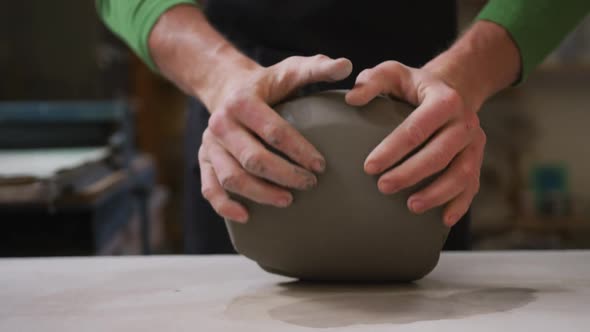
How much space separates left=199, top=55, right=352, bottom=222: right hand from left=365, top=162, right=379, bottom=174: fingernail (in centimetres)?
5

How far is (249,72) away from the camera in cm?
83

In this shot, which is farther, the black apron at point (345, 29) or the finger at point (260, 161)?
the black apron at point (345, 29)

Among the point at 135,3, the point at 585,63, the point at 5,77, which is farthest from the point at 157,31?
the point at 585,63

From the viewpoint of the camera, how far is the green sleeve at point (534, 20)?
947 millimetres

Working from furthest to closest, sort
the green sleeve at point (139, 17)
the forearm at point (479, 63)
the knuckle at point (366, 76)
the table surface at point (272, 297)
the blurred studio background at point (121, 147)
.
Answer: the blurred studio background at point (121, 147), the green sleeve at point (139, 17), the forearm at point (479, 63), the knuckle at point (366, 76), the table surface at point (272, 297)

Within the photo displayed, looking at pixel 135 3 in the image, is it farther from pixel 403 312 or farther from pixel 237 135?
pixel 403 312

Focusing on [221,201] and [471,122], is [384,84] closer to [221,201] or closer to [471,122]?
[471,122]

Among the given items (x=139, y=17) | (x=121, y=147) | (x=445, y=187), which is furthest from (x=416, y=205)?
(x=121, y=147)

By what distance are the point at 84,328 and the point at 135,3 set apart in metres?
0.56

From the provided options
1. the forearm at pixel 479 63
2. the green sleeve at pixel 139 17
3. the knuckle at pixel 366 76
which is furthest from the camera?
the green sleeve at pixel 139 17

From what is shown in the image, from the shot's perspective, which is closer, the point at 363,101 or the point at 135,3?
the point at 363,101

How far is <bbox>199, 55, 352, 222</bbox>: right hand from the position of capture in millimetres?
716

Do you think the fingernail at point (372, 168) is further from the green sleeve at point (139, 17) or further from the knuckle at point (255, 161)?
the green sleeve at point (139, 17)

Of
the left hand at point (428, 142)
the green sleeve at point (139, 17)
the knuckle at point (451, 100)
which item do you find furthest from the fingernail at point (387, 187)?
the green sleeve at point (139, 17)
